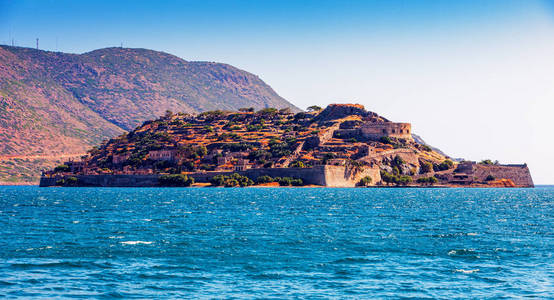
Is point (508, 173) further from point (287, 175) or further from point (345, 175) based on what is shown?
point (287, 175)

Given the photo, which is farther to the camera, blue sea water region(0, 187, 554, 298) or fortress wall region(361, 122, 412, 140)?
fortress wall region(361, 122, 412, 140)

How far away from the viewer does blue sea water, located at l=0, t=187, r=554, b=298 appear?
80.4ft

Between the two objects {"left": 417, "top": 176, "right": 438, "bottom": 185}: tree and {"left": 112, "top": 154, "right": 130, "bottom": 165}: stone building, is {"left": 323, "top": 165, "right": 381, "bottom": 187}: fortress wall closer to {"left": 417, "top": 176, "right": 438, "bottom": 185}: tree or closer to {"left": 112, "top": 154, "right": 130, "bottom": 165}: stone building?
{"left": 417, "top": 176, "right": 438, "bottom": 185}: tree

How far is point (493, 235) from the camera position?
4122cm

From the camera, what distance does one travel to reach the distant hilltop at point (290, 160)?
132 metres

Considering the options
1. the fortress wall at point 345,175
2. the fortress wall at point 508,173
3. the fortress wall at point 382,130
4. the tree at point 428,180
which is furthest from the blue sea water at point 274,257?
the fortress wall at point 382,130

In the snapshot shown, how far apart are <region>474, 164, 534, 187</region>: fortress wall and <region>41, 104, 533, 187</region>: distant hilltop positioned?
0.75 feet

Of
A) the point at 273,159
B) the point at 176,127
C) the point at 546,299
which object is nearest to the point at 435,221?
the point at 546,299

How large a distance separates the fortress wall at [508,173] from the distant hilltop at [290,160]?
0.75ft

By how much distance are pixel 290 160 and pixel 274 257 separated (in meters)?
107

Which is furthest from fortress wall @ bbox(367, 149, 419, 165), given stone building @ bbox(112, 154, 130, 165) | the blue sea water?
the blue sea water

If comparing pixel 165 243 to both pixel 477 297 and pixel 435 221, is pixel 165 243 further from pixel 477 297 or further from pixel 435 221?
pixel 435 221

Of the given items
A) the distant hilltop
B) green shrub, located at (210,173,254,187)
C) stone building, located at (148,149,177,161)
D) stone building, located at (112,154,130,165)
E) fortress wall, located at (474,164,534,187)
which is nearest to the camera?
green shrub, located at (210,173,254,187)

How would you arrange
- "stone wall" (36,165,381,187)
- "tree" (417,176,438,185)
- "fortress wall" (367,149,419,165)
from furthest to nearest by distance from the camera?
"fortress wall" (367,149,419,165)
"tree" (417,176,438,185)
"stone wall" (36,165,381,187)
